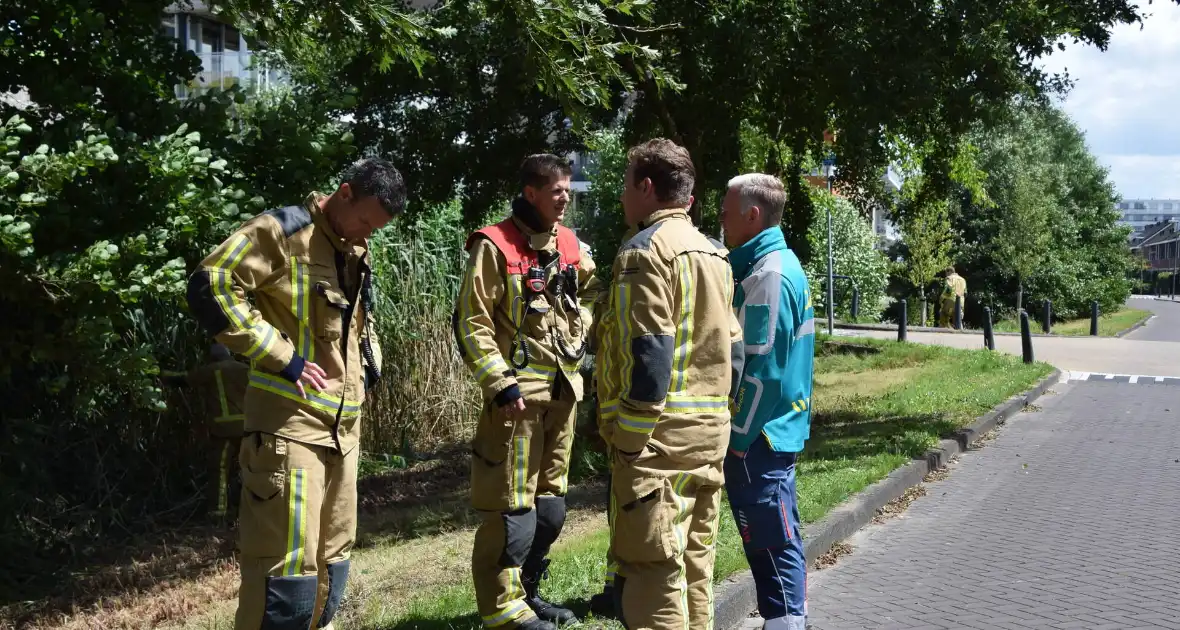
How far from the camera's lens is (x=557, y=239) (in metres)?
4.99

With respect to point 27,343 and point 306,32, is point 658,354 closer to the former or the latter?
point 27,343

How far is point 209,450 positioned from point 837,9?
6014mm

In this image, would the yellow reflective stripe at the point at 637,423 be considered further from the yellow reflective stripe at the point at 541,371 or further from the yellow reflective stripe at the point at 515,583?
the yellow reflective stripe at the point at 515,583

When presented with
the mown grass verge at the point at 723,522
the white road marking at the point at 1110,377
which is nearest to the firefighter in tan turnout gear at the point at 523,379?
the mown grass verge at the point at 723,522

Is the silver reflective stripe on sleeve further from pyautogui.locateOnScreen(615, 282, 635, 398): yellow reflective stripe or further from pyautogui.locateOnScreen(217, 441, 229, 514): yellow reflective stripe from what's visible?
pyautogui.locateOnScreen(217, 441, 229, 514): yellow reflective stripe

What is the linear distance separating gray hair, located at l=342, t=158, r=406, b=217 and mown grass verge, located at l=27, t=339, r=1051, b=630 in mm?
1913

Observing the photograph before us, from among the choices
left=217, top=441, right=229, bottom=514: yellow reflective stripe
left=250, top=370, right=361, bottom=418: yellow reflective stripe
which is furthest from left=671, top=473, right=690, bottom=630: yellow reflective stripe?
left=217, top=441, right=229, bottom=514: yellow reflective stripe

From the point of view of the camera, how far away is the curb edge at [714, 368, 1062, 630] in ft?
17.8

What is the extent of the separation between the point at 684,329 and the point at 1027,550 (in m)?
4.05

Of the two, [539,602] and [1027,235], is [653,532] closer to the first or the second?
[539,602]

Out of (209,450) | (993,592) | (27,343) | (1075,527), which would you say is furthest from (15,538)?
(1075,527)

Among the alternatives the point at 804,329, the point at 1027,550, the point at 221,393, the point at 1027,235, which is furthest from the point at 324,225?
Answer: the point at 1027,235

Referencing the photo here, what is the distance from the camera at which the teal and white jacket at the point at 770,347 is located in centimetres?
443

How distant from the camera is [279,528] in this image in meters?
3.79
